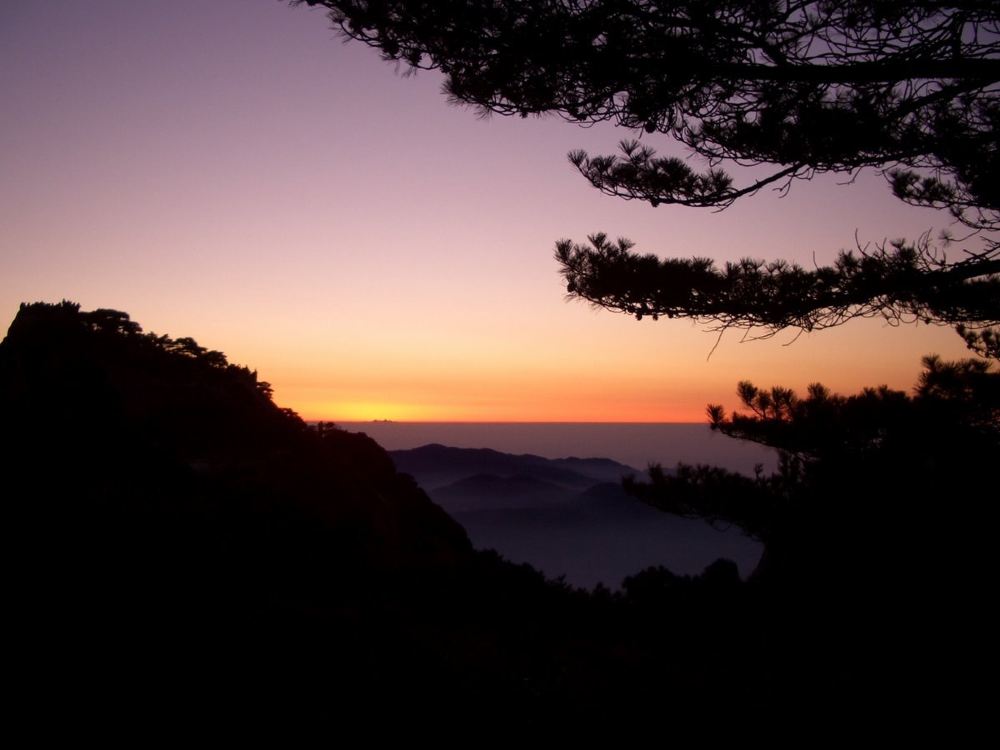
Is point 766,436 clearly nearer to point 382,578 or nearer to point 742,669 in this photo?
point 742,669

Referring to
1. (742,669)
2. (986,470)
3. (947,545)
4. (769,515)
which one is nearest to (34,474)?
(742,669)

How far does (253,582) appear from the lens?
5.11 m

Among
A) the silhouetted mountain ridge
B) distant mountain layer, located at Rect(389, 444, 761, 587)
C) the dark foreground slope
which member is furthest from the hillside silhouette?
the silhouetted mountain ridge

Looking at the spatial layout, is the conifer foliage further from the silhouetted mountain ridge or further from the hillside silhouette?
the silhouetted mountain ridge

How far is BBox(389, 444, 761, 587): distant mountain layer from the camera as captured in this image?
5116 centimetres

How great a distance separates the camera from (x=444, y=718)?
344 centimetres

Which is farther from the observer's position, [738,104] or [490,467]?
[490,467]

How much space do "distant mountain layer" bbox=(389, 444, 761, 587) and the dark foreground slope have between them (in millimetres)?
35835

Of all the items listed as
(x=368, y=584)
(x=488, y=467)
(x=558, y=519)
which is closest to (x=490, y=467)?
(x=488, y=467)

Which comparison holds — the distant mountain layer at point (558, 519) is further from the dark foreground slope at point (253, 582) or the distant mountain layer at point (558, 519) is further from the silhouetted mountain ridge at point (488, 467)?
the dark foreground slope at point (253, 582)

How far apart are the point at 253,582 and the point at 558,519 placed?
208 ft

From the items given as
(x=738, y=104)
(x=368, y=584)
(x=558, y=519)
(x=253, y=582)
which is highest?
(x=738, y=104)

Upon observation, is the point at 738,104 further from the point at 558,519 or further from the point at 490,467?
the point at 490,467

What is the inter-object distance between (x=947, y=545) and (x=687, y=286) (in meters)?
3.47
